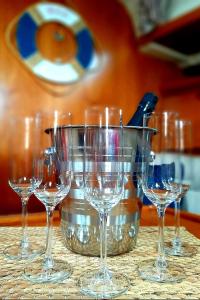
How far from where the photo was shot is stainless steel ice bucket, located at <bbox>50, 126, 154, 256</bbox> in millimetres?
548

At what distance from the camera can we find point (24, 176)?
2.04 ft

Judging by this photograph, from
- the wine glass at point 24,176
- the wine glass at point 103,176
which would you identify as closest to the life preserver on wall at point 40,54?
the wine glass at point 24,176

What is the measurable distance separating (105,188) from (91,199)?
28 mm

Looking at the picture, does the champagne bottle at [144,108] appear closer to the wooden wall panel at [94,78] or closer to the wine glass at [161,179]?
the wine glass at [161,179]

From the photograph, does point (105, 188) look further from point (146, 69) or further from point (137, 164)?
point (146, 69)

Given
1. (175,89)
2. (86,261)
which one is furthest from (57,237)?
(175,89)

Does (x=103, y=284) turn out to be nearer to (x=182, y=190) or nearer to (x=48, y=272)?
(x=48, y=272)

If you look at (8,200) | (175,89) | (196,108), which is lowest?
(8,200)

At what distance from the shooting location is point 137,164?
564 millimetres

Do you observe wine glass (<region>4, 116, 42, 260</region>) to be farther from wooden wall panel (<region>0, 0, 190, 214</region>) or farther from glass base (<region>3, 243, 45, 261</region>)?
wooden wall panel (<region>0, 0, 190, 214</region>)

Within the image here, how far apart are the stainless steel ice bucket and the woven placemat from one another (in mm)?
27

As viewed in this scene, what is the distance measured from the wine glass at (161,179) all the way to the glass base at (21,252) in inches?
7.9

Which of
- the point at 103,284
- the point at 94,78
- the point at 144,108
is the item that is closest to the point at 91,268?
the point at 103,284

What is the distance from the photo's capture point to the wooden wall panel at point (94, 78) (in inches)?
70.8
